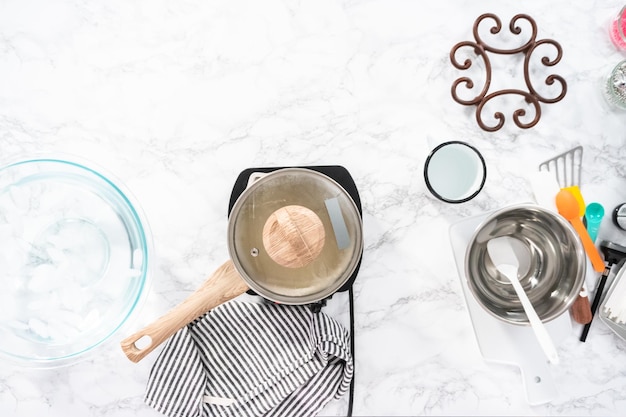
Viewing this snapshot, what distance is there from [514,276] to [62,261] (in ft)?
2.40

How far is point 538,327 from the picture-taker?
728 mm

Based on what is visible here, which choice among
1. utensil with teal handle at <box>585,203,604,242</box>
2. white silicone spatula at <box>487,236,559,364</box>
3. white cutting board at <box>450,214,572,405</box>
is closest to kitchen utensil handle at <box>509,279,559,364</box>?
white silicone spatula at <box>487,236,559,364</box>

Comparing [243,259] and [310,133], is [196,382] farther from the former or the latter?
[310,133]

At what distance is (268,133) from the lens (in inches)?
34.8

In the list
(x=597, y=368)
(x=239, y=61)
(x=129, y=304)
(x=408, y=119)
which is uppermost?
(x=239, y=61)

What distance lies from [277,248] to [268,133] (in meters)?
0.28

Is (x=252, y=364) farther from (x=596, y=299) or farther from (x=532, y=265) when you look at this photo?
(x=596, y=299)

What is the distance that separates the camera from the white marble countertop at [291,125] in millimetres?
880

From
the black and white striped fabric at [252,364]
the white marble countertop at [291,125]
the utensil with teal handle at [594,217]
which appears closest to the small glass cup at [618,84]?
the white marble countertop at [291,125]

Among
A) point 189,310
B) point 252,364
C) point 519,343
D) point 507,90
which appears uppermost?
point 507,90

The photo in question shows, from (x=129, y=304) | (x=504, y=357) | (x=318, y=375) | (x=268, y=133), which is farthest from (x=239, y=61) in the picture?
(x=504, y=357)

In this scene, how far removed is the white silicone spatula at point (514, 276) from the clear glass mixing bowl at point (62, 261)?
567 millimetres

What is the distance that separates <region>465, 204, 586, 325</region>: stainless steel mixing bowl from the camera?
76 centimetres

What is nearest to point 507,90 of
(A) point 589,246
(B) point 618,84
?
(B) point 618,84
